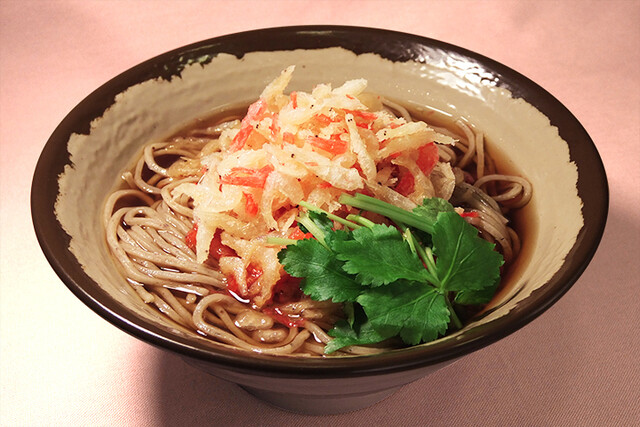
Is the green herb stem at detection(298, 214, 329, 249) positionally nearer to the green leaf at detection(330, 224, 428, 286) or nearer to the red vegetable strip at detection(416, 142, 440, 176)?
the green leaf at detection(330, 224, 428, 286)

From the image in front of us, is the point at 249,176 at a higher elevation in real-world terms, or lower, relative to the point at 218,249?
higher

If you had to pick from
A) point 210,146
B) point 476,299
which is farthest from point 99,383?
point 476,299

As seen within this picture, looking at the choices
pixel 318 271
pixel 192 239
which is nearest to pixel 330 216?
pixel 318 271

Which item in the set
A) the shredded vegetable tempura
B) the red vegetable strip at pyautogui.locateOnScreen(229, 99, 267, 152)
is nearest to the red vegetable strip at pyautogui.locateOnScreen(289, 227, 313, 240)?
the shredded vegetable tempura

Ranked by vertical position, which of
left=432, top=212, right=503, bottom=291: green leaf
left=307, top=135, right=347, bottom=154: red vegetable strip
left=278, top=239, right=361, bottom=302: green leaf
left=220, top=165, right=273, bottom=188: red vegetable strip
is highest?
left=307, top=135, right=347, bottom=154: red vegetable strip

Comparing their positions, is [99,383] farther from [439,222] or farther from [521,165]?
[521,165]

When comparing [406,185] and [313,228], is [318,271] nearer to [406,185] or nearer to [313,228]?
[313,228]
